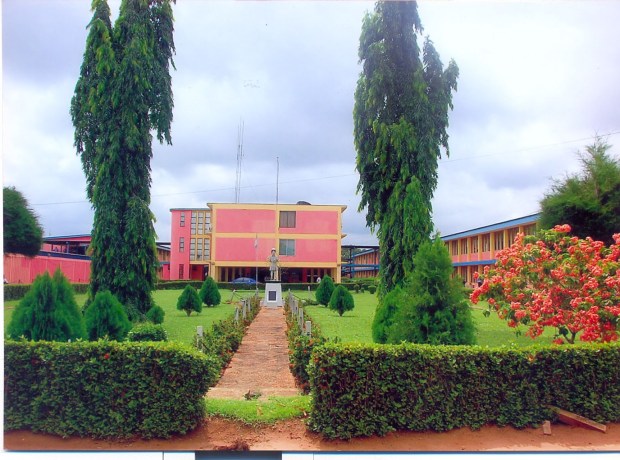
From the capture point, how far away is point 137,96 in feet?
20.3

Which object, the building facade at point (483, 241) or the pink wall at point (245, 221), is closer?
the pink wall at point (245, 221)

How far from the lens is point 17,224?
5.11 meters

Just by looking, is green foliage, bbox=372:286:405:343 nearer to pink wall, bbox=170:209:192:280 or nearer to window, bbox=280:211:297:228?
window, bbox=280:211:297:228

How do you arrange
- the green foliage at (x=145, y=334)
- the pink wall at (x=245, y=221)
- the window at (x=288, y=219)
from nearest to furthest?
the green foliage at (x=145, y=334) < the pink wall at (x=245, y=221) < the window at (x=288, y=219)

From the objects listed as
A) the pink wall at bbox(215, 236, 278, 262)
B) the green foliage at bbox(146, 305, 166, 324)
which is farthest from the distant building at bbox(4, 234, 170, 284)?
the pink wall at bbox(215, 236, 278, 262)

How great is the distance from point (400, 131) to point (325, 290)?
252 cm

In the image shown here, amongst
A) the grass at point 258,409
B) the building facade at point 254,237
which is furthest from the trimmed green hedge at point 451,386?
the building facade at point 254,237

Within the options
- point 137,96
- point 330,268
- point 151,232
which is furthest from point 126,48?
point 330,268

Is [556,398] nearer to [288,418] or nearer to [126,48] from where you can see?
[288,418]

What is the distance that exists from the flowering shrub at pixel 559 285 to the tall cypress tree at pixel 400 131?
1.26 m

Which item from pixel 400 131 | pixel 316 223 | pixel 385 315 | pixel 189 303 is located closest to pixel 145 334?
pixel 316 223

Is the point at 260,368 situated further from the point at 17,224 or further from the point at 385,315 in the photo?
the point at 17,224

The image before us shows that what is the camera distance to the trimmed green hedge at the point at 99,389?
472 cm

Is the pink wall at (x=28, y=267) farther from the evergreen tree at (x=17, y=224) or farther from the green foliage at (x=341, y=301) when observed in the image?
the green foliage at (x=341, y=301)
